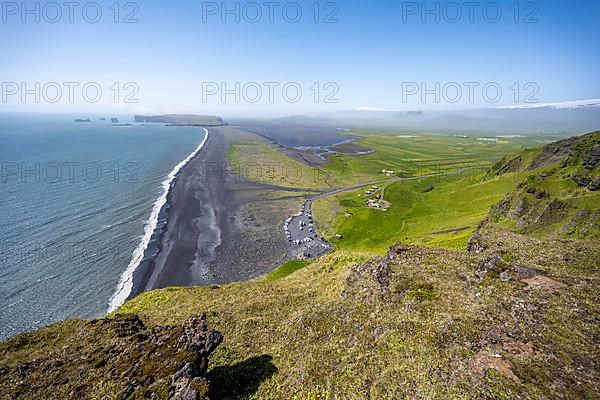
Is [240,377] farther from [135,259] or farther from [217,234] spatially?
[217,234]

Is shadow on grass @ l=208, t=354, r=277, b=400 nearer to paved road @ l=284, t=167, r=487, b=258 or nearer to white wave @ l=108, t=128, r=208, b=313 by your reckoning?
white wave @ l=108, t=128, r=208, b=313

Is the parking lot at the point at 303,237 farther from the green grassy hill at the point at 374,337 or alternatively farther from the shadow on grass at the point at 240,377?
the shadow on grass at the point at 240,377

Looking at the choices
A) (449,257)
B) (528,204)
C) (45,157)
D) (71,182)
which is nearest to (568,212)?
(528,204)

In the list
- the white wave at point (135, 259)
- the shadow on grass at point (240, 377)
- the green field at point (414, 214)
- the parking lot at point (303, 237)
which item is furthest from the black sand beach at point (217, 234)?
the shadow on grass at point (240, 377)

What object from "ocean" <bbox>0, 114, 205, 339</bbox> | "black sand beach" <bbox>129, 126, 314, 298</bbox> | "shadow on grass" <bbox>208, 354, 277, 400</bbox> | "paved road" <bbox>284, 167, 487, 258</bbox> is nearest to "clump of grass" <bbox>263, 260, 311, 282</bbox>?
"black sand beach" <bbox>129, 126, 314, 298</bbox>

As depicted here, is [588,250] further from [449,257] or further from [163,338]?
[163,338]
